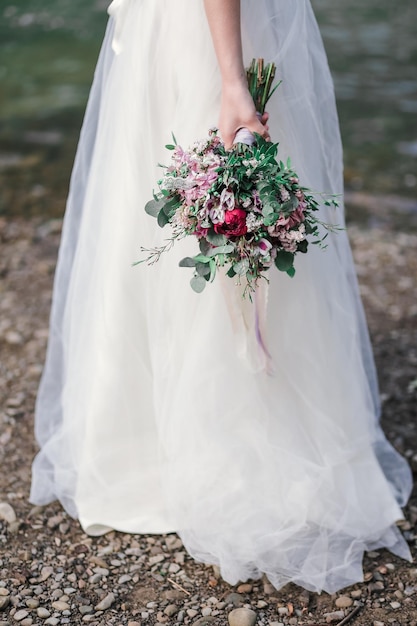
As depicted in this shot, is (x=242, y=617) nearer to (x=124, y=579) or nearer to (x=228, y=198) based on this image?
(x=124, y=579)

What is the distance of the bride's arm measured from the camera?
2.29m

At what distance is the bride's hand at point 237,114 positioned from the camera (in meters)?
2.33

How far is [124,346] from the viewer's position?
9.34 ft

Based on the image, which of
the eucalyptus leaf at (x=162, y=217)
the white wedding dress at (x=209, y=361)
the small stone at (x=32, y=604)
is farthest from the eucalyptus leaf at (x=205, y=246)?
the small stone at (x=32, y=604)

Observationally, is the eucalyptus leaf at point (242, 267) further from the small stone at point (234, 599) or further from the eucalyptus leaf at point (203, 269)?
→ the small stone at point (234, 599)

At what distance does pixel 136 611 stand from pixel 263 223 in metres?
1.35

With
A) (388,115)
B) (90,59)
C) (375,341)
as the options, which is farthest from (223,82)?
(90,59)

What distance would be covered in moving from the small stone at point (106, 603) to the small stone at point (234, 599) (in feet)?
1.23

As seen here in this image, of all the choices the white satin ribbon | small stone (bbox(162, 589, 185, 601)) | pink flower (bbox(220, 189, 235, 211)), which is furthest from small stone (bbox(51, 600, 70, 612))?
the white satin ribbon

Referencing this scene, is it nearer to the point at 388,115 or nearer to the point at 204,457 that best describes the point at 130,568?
the point at 204,457

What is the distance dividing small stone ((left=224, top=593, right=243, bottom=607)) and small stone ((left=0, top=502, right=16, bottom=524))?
0.89 m

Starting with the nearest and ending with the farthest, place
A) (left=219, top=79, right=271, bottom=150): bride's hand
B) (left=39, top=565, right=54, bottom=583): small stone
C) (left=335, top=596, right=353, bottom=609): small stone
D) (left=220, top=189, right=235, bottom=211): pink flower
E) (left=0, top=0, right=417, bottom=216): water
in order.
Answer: (left=220, top=189, right=235, bottom=211): pink flower → (left=219, top=79, right=271, bottom=150): bride's hand → (left=335, top=596, right=353, bottom=609): small stone → (left=39, top=565, right=54, bottom=583): small stone → (left=0, top=0, right=417, bottom=216): water

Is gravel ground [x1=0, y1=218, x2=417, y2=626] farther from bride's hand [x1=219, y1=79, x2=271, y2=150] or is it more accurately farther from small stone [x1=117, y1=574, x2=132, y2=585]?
bride's hand [x1=219, y1=79, x2=271, y2=150]

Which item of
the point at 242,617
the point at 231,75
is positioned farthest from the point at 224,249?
the point at 242,617
